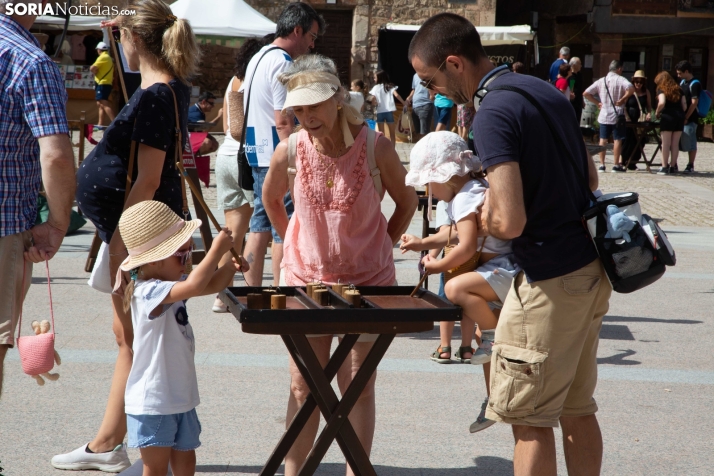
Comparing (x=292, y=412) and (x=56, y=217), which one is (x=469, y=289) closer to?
(x=292, y=412)

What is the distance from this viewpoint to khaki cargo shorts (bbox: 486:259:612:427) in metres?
2.77

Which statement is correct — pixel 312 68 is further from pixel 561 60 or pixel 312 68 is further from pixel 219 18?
pixel 561 60

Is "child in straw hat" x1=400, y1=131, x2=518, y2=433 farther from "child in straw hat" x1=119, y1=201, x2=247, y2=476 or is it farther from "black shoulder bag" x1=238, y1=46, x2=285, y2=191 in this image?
"black shoulder bag" x1=238, y1=46, x2=285, y2=191

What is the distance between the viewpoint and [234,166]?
246 inches

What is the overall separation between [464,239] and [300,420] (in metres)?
0.89

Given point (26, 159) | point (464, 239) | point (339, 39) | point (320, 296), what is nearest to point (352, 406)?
point (320, 296)

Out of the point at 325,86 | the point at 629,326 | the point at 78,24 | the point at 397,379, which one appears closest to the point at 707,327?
the point at 629,326

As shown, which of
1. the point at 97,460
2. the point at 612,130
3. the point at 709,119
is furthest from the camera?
the point at 709,119

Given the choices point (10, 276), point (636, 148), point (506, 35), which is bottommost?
point (636, 148)

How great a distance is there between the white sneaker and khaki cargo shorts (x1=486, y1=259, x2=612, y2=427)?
5.36 feet

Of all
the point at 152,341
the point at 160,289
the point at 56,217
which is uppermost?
the point at 56,217

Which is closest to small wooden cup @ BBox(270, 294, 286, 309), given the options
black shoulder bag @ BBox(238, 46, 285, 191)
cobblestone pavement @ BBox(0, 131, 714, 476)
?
cobblestone pavement @ BBox(0, 131, 714, 476)

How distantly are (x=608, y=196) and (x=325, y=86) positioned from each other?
44.0 inches

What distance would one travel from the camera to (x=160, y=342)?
300cm
